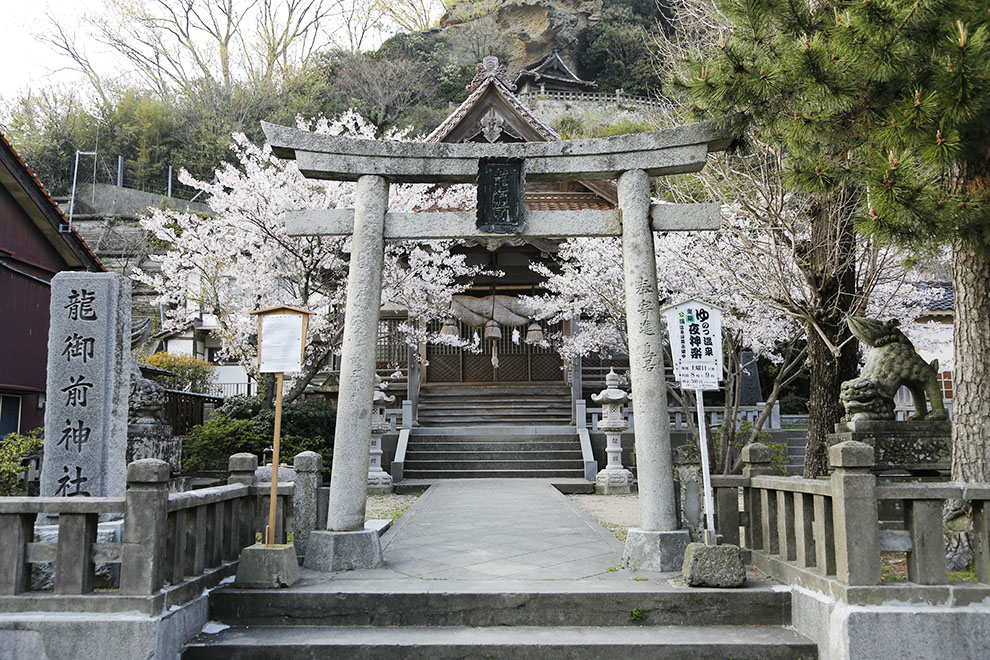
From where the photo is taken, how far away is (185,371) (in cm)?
2075

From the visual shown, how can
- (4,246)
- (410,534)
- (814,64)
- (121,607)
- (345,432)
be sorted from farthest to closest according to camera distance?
(4,246) < (410,534) < (345,432) < (814,64) < (121,607)

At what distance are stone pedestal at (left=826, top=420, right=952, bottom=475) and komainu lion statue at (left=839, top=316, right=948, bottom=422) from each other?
0.12 metres

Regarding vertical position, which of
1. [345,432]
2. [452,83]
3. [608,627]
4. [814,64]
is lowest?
[608,627]

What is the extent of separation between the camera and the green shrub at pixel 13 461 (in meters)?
8.09

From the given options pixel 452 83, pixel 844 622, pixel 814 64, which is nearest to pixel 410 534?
pixel 844 622

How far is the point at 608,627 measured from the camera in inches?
206

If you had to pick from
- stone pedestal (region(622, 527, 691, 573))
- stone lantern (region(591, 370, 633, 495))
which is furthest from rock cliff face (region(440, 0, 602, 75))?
stone pedestal (region(622, 527, 691, 573))

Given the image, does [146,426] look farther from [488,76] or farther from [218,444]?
[488,76]

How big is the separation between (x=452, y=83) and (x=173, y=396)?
31058mm

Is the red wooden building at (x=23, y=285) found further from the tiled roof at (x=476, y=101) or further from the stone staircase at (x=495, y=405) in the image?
the tiled roof at (x=476, y=101)

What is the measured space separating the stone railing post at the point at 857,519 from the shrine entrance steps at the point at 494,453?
11.0m

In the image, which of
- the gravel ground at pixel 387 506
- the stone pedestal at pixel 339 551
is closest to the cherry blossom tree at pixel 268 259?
the gravel ground at pixel 387 506

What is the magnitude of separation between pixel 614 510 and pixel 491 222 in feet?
21.0

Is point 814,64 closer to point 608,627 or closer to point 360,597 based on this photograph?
point 608,627
